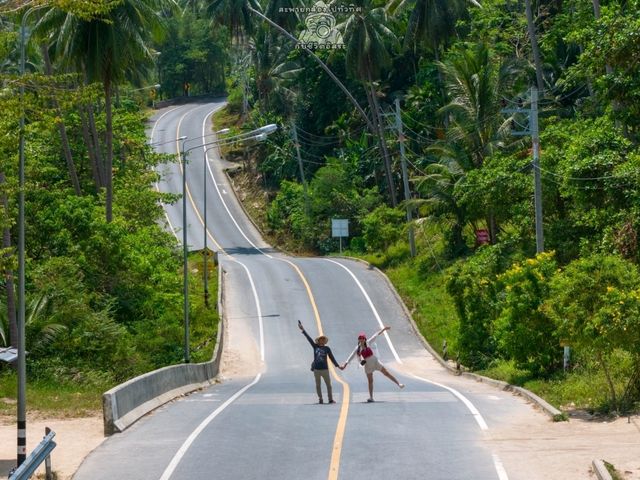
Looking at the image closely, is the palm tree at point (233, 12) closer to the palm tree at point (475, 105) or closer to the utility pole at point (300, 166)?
the utility pole at point (300, 166)

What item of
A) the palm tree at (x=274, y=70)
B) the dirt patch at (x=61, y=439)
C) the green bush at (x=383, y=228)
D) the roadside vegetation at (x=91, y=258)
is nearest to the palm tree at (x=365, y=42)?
the green bush at (x=383, y=228)

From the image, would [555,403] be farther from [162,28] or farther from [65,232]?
[162,28]

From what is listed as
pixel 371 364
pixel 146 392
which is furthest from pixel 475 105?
pixel 146 392

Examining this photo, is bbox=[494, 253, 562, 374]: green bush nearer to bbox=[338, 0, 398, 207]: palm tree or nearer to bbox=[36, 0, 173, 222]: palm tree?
bbox=[36, 0, 173, 222]: palm tree

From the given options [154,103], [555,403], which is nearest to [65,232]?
[555,403]

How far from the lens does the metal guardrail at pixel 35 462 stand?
12.9m

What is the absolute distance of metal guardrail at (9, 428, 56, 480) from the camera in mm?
12930

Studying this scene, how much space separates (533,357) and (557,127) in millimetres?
18688

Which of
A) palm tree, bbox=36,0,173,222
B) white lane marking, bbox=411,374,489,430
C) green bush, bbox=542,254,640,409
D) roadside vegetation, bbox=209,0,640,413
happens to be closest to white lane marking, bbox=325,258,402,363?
roadside vegetation, bbox=209,0,640,413

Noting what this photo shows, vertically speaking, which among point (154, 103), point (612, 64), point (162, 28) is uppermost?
point (154, 103)

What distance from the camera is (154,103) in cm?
12438

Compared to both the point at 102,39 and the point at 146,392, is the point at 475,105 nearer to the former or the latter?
the point at 102,39

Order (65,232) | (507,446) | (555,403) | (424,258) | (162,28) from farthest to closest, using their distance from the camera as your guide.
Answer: (424,258) → (162,28) → (65,232) → (555,403) → (507,446)

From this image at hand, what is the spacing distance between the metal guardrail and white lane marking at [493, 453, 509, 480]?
6155 mm
